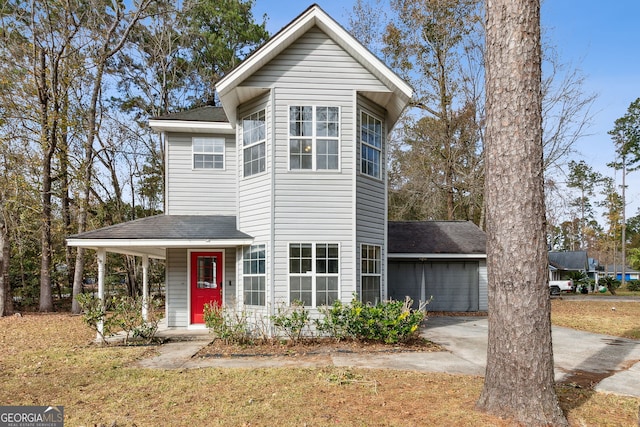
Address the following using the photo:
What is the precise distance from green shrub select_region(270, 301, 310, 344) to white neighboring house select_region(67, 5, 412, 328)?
24 cm

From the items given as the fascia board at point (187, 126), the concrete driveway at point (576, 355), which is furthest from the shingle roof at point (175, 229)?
the concrete driveway at point (576, 355)

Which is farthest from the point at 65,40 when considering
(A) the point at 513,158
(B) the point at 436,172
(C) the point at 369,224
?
(B) the point at 436,172

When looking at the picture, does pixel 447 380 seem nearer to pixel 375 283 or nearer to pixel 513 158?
pixel 513 158

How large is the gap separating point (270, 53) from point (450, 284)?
10.8 metres

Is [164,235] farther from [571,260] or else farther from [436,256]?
[571,260]

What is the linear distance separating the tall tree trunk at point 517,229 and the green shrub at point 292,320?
4610 mm

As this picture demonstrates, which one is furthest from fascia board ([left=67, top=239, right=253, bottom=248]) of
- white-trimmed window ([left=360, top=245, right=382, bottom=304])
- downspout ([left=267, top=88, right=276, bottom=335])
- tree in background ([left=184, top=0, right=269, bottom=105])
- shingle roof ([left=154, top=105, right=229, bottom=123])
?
tree in background ([left=184, top=0, right=269, bottom=105])

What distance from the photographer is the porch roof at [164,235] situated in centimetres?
921

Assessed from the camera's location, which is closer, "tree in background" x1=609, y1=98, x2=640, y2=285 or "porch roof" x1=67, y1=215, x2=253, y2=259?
"porch roof" x1=67, y1=215, x2=253, y2=259

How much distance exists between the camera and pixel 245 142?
1022 cm

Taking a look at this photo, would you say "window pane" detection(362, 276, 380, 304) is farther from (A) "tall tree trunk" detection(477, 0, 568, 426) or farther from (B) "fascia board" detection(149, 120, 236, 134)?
(B) "fascia board" detection(149, 120, 236, 134)

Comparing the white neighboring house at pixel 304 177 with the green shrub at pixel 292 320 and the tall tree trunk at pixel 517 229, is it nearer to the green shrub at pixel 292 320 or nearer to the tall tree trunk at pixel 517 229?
the green shrub at pixel 292 320

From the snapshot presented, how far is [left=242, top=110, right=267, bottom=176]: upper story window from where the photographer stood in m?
9.77

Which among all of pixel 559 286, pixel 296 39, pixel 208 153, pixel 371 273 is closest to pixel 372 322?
pixel 371 273
